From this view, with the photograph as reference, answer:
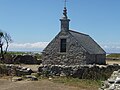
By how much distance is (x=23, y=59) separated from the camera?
36.2 metres

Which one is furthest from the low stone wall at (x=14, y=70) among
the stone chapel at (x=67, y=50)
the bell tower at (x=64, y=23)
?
the bell tower at (x=64, y=23)

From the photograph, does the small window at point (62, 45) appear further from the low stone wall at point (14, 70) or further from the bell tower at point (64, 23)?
the low stone wall at point (14, 70)

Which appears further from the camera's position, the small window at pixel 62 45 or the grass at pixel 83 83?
the small window at pixel 62 45

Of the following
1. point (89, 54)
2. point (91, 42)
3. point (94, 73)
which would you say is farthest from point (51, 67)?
point (91, 42)

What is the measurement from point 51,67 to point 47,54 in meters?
8.54

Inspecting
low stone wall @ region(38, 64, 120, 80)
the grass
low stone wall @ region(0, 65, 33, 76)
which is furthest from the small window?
the grass

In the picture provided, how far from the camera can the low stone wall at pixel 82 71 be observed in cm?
1987

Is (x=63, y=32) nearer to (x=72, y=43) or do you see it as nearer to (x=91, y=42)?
(x=72, y=43)

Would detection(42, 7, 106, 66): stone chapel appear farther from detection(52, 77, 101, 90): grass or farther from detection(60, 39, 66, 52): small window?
detection(52, 77, 101, 90): grass

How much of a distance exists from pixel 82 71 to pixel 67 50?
330 inches

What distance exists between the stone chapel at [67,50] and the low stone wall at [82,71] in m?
6.83

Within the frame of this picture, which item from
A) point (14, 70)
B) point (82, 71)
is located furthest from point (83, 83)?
point (14, 70)

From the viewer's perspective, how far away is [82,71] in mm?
20328

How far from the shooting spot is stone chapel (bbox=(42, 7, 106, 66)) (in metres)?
27.8
